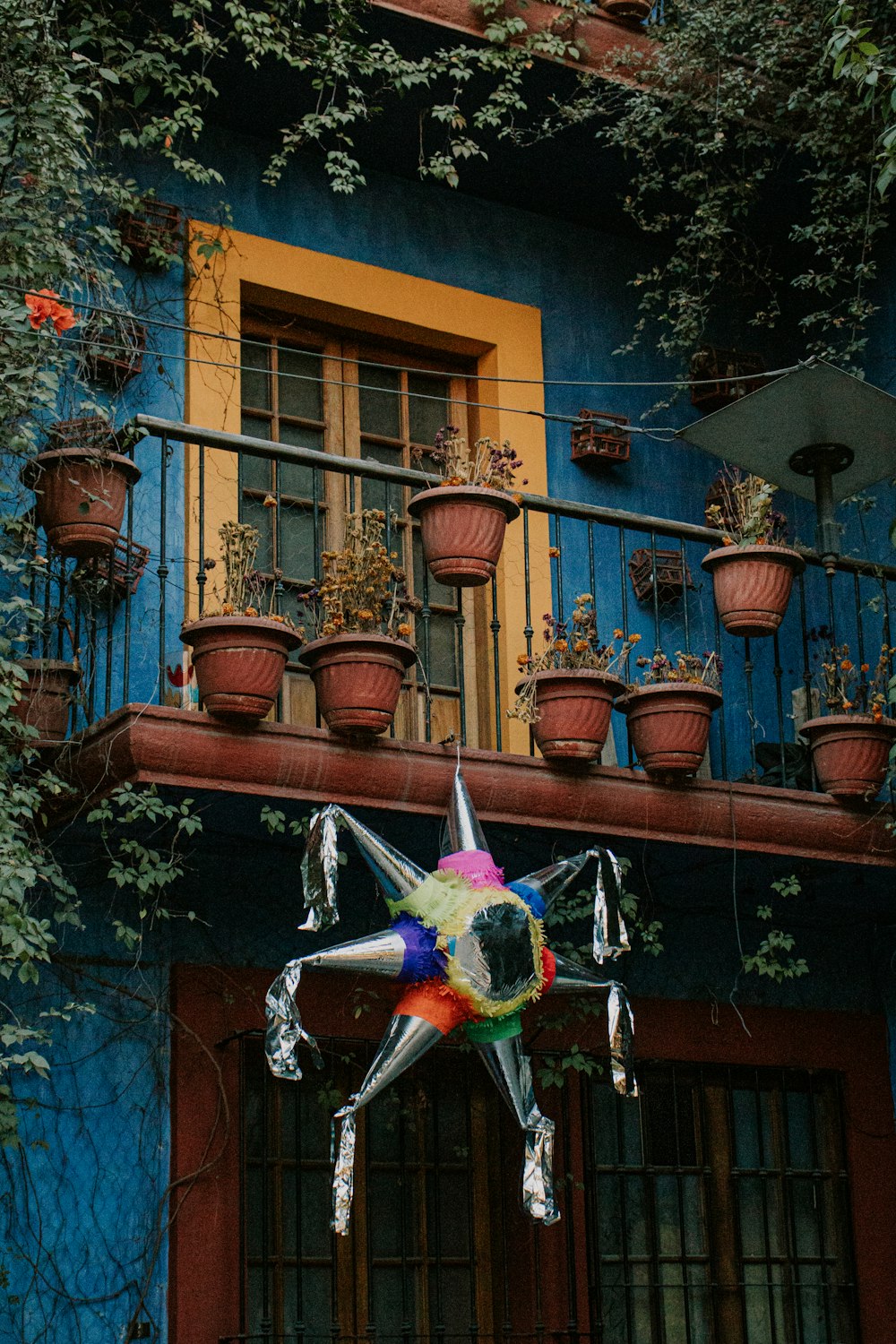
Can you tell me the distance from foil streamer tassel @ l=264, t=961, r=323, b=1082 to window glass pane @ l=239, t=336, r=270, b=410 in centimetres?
301

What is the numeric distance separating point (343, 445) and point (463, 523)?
5.75 feet

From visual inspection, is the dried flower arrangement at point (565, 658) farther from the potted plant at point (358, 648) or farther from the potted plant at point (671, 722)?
the potted plant at point (358, 648)

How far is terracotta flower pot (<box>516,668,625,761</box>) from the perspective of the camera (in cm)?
642

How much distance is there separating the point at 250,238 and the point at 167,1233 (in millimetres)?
4003

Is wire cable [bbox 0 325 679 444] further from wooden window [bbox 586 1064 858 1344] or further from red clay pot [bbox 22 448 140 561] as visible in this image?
wooden window [bbox 586 1064 858 1344]

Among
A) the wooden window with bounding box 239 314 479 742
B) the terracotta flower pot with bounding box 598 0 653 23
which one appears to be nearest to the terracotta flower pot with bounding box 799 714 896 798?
the wooden window with bounding box 239 314 479 742

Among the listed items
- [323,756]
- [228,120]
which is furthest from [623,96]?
[323,756]

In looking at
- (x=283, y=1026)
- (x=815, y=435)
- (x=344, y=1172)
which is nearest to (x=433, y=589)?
(x=815, y=435)

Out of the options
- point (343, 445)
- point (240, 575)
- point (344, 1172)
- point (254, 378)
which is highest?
point (254, 378)

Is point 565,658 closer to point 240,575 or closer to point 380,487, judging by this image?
point 240,575

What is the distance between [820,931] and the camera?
8.16 metres

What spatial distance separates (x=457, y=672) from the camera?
24.8 ft

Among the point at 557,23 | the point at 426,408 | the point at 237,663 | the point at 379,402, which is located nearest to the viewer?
the point at 237,663

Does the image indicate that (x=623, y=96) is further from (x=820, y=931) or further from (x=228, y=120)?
(x=820, y=931)
